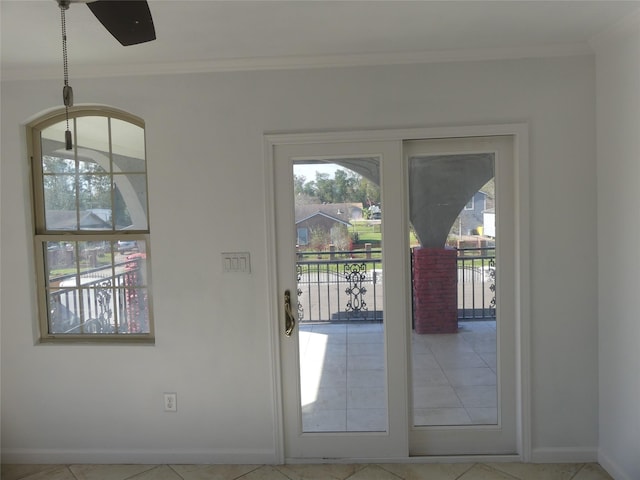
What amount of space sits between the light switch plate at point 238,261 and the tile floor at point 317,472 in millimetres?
1215

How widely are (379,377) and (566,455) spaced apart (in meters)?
1.18

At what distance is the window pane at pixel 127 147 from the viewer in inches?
115

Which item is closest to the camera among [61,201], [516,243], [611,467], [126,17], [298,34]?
[126,17]

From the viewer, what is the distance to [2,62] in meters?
2.67

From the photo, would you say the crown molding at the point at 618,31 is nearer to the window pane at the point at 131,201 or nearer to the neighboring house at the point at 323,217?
the neighboring house at the point at 323,217

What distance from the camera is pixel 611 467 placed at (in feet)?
8.66

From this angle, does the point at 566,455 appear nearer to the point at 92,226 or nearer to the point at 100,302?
the point at 100,302

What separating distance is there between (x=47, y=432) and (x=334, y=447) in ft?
6.00

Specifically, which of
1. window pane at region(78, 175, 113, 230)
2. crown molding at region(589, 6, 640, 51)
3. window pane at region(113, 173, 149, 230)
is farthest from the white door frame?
window pane at region(78, 175, 113, 230)

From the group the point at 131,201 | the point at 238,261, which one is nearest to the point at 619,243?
the point at 238,261

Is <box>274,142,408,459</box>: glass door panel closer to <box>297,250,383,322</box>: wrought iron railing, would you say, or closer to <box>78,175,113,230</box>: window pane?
<box>297,250,383,322</box>: wrought iron railing

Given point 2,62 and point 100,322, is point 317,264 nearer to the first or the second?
point 100,322

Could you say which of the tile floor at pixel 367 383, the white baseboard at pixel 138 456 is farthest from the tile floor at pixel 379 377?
the white baseboard at pixel 138 456

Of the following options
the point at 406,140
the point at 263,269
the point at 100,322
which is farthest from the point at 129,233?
the point at 406,140
